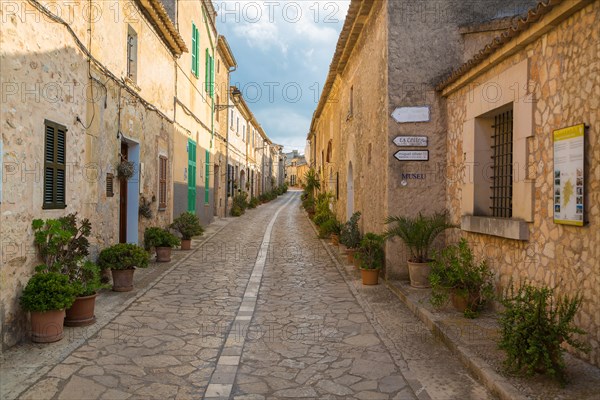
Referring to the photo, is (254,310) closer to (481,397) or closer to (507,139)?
(481,397)

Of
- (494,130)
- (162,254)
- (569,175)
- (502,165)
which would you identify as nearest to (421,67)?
(494,130)

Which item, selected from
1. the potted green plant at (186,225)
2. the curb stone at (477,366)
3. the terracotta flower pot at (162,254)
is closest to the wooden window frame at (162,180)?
the potted green plant at (186,225)

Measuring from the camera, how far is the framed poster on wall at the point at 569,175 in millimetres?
4091

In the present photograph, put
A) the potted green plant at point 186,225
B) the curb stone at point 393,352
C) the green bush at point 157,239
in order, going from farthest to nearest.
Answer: the potted green plant at point 186,225, the green bush at point 157,239, the curb stone at point 393,352

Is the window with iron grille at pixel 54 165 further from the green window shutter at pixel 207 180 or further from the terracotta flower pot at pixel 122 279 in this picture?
the green window shutter at pixel 207 180

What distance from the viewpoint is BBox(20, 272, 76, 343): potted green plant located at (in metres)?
4.77

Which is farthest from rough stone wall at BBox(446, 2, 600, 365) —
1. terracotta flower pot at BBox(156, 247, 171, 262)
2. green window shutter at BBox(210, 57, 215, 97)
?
green window shutter at BBox(210, 57, 215, 97)

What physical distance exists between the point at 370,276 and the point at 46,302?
16.8 ft

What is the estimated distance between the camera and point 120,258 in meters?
7.18

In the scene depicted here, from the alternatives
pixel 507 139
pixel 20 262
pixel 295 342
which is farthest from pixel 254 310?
pixel 507 139

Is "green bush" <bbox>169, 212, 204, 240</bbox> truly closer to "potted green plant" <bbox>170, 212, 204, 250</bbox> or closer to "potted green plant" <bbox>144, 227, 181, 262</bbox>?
"potted green plant" <bbox>170, 212, 204, 250</bbox>

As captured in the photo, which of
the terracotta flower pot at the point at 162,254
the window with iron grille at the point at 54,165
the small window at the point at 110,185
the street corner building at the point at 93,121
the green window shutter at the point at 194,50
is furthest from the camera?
the green window shutter at the point at 194,50

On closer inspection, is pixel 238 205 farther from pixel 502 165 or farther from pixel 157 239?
pixel 502 165

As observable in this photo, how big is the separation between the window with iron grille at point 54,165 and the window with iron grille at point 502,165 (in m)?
5.65
